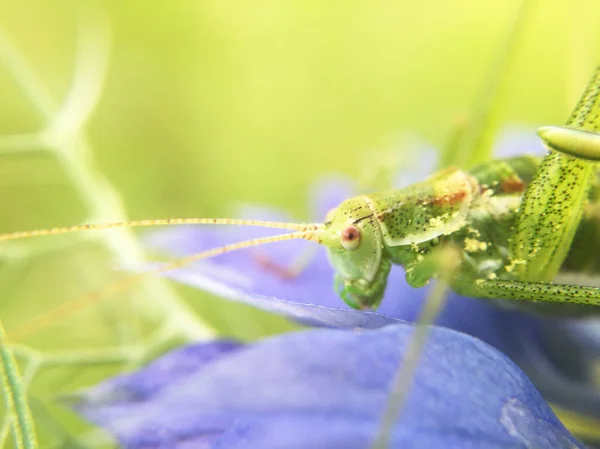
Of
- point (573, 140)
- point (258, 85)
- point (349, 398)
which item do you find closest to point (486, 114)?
point (573, 140)

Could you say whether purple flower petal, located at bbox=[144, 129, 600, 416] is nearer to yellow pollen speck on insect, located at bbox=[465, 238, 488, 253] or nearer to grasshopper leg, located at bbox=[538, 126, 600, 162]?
yellow pollen speck on insect, located at bbox=[465, 238, 488, 253]

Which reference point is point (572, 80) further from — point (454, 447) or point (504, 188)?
point (454, 447)

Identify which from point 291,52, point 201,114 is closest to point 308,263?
point 201,114

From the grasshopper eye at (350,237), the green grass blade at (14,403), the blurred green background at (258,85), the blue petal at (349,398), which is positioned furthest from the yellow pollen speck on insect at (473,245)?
the blurred green background at (258,85)

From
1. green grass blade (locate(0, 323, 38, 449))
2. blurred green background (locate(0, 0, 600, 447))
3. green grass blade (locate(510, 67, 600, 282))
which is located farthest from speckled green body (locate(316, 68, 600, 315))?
blurred green background (locate(0, 0, 600, 447))

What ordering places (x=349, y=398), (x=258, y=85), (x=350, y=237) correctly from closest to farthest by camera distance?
(x=349, y=398), (x=350, y=237), (x=258, y=85)

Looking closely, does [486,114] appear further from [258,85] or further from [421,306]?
[258,85]
